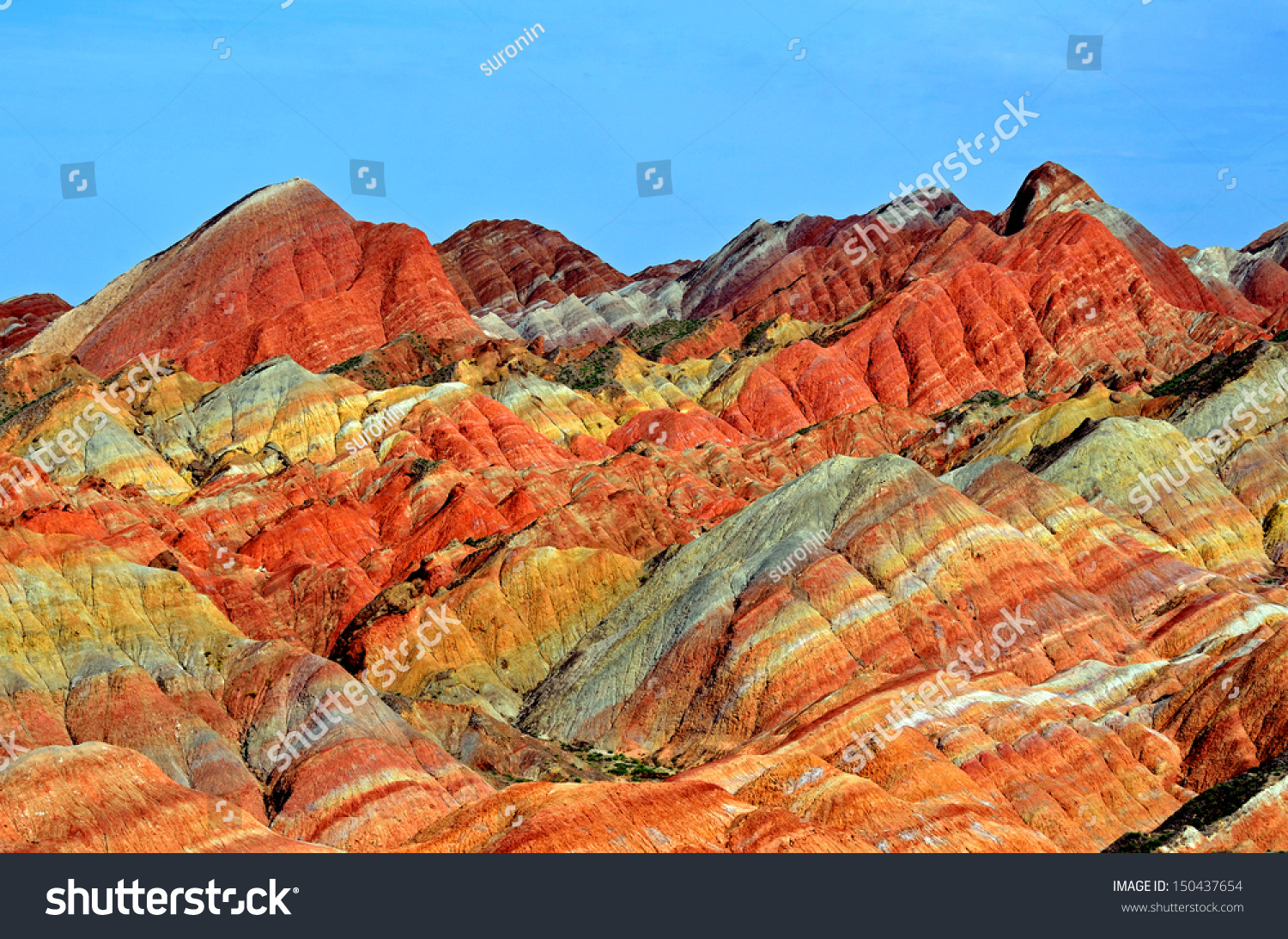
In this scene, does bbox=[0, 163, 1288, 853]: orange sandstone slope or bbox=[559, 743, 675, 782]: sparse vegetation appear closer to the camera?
bbox=[0, 163, 1288, 853]: orange sandstone slope

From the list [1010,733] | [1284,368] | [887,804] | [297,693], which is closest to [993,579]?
[1010,733]

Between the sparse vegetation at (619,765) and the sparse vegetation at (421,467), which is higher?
the sparse vegetation at (421,467)

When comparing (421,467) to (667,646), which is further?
(421,467)

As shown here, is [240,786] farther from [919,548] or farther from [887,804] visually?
[919,548]

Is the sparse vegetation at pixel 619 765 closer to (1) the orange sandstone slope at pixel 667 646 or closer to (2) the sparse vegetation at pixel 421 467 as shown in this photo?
(1) the orange sandstone slope at pixel 667 646

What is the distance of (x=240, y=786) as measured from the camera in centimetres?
8269

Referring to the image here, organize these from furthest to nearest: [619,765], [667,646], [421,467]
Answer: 1. [421,467]
2. [667,646]
3. [619,765]

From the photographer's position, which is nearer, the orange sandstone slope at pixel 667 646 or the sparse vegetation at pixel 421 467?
the orange sandstone slope at pixel 667 646

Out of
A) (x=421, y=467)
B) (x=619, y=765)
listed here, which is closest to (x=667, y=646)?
(x=619, y=765)

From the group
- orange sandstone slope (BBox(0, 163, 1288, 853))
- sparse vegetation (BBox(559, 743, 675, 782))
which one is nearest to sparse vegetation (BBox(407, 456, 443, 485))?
orange sandstone slope (BBox(0, 163, 1288, 853))

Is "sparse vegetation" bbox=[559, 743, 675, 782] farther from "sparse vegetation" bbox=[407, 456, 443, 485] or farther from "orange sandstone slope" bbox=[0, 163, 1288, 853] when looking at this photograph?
"sparse vegetation" bbox=[407, 456, 443, 485]

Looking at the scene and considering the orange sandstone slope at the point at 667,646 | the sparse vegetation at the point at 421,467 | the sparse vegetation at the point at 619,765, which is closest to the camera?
the orange sandstone slope at the point at 667,646

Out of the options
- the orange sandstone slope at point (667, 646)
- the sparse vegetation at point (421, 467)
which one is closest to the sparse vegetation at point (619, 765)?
the orange sandstone slope at point (667, 646)

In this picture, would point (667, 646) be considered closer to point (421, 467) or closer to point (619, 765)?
point (619, 765)
